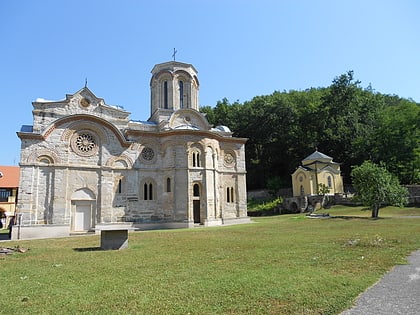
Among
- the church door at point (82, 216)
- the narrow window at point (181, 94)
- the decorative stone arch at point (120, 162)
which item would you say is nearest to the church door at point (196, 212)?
the decorative stone arch at point (120, 162)

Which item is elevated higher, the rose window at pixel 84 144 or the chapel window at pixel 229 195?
the rose window at pixel 84 144

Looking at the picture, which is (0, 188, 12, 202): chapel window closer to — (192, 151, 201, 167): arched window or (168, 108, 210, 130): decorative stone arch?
(168, 108, 210, 130): decorative stone arch

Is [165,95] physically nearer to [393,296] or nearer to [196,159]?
[196,159]

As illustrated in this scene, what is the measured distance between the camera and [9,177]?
1486 inches

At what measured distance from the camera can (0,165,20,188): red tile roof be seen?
36694 mm

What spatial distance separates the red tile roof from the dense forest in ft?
95.2

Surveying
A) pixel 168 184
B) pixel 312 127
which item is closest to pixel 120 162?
pixel 168 184

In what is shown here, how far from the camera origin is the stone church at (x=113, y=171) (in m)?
20.6

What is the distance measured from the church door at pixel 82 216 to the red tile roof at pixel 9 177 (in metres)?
20.5

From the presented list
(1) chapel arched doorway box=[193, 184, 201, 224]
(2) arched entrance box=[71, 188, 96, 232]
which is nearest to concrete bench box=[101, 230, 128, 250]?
(2) arched entrance box=[71, 188, 96, 232]

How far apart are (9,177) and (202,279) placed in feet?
129

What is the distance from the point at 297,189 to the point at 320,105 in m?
14.6

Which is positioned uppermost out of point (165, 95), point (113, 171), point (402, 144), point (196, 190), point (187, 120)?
point (165, 95)

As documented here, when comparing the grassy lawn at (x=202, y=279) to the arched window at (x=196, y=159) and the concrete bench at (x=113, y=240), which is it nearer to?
the concrete bench at (x=113, y=240)
